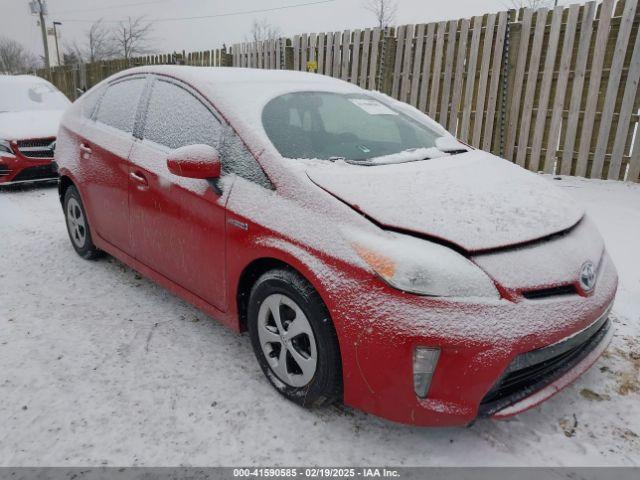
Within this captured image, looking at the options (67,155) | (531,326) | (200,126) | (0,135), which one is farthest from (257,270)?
(0,135)

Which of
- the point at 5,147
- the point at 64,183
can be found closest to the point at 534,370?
the point at 64,183

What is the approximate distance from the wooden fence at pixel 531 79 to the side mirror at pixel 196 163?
5206mm

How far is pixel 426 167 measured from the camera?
8.47 ft

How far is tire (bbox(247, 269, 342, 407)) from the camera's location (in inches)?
81.8

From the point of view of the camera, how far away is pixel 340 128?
114 inches

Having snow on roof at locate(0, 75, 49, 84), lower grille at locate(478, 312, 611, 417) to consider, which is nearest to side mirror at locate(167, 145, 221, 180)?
lower grille at locate(478, 312, 611, 417)

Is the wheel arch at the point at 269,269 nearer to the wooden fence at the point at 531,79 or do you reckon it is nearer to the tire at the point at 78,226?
the tire at the point at 78,226

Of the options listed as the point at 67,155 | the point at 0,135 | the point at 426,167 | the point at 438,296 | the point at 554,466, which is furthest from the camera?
the point at 0,135

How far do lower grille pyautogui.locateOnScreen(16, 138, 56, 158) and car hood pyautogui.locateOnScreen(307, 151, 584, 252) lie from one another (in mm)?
5678

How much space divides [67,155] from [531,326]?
12.4 feet

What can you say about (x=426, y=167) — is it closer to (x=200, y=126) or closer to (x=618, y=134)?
(x=200, y=126)

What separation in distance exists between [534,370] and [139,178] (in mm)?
2456

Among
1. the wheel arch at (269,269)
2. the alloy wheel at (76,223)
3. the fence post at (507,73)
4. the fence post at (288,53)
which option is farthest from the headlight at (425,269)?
the fence post at (288,53)

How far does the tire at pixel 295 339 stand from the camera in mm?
2078
